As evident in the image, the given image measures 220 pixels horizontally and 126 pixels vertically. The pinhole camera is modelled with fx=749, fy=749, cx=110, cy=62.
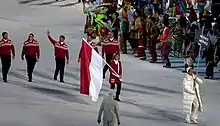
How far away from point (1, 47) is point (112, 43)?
3.68 m

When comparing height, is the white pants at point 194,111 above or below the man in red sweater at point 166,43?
below

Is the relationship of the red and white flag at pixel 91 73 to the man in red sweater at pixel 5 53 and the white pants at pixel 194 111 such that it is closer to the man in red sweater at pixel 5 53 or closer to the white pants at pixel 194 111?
the white pants at pixel 194 111

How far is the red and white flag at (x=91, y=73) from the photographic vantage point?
19609 millimetres

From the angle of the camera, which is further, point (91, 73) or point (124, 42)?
point (124, 42)

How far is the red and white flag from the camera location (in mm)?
19609

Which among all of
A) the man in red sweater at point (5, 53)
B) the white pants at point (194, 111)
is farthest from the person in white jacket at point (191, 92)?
the man in red sweater at point (5, 53)

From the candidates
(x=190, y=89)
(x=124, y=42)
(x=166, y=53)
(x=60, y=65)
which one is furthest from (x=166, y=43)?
(x=190, y=89)

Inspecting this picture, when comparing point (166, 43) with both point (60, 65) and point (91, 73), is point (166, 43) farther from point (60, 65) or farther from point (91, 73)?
point (91, 73)

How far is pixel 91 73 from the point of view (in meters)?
19.8

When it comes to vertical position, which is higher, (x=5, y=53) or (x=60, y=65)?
(x=5, y=53)

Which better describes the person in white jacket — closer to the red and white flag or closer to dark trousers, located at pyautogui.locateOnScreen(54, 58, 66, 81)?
the red and white flag

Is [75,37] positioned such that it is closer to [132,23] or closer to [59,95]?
[132,23]

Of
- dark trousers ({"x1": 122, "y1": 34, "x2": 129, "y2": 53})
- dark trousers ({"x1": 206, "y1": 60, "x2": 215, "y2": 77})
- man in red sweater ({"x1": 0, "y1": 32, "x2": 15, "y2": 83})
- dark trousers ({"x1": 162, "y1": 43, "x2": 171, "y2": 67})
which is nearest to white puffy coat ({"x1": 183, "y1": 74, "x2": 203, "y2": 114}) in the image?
dark trousers ({"x1": 206, "y1": 60, "x2": 215, "y2": 77})

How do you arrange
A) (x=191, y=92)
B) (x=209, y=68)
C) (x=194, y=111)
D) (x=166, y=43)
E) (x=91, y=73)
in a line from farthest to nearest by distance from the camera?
(x=166, y=43) < (x=209, y=68) < (x=91, y=73) < (x=194, y=111) < (x=191, y=92)
